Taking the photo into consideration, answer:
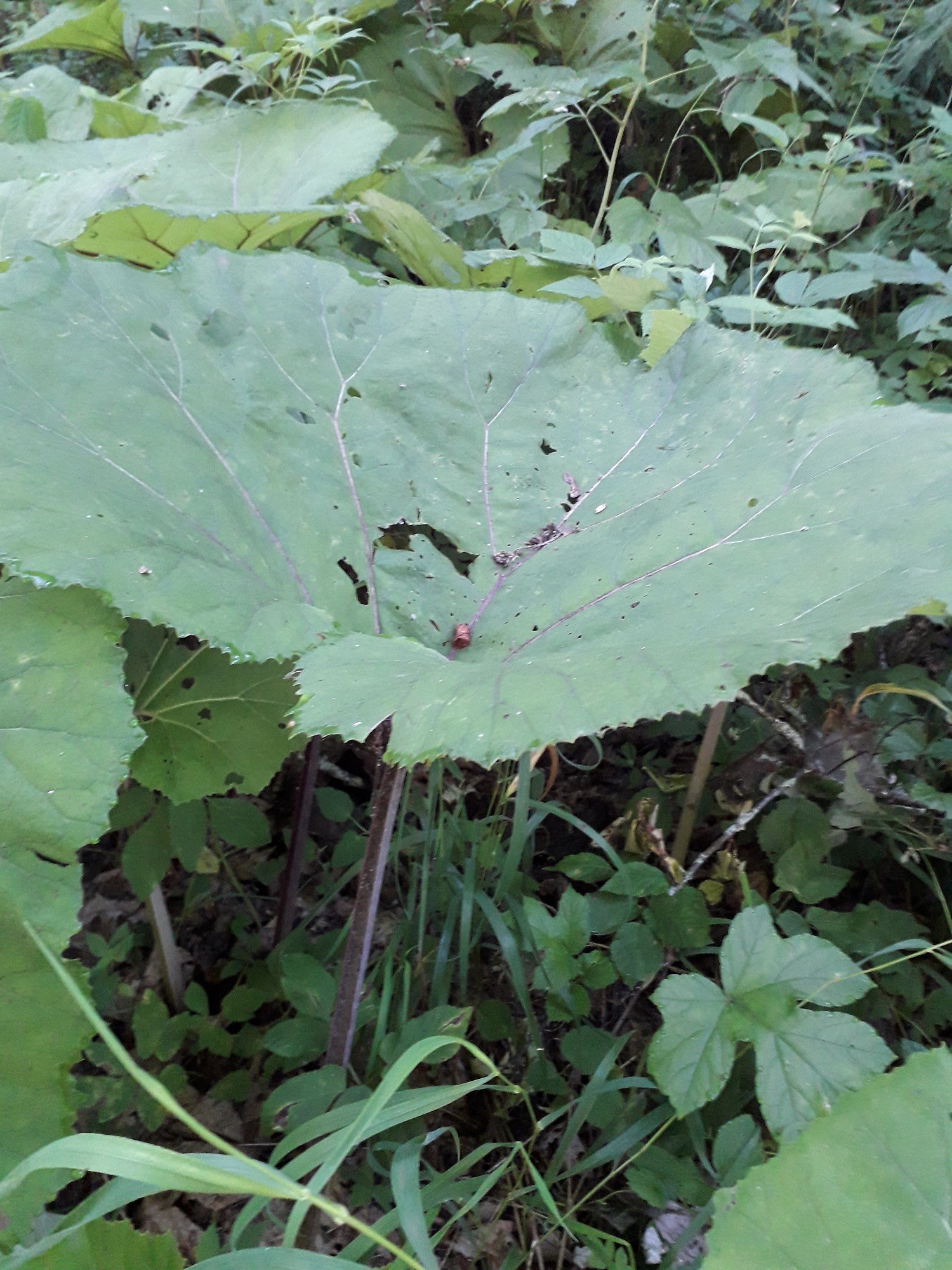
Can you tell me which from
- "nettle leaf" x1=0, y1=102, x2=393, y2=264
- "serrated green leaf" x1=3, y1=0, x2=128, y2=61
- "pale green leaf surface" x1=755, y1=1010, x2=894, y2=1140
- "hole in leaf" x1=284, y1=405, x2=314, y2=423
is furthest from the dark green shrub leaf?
"serrated green leaf" x1=3, y1=0, x2=128, y2=61

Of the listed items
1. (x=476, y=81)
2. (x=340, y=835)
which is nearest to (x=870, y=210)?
(x=476, y=81)

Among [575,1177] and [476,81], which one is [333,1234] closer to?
[575,1177]

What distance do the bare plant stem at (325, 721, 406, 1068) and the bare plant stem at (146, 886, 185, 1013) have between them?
395mm

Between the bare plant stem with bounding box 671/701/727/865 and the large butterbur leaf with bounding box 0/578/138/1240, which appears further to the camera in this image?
Result: the bare plant stem with bounding box 671/701/727/865

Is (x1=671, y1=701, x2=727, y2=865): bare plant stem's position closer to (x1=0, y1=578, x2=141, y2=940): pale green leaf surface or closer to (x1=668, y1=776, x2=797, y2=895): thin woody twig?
(x1=668, y1=776, x2=797, y2=895): thin woody twig

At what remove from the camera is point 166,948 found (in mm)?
1434

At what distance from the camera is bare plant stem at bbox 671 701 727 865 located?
4.55 feet

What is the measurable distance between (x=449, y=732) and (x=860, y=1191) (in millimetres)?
626

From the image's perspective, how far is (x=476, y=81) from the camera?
108 inches

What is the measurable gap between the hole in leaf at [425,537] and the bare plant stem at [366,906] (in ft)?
0.91

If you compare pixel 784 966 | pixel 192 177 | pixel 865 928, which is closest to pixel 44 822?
pixel 784 966

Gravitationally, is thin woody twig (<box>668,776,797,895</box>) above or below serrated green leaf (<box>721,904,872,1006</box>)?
below

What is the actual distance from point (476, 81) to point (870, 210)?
138 cm

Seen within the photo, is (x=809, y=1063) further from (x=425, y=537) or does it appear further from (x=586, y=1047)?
(x=425, y=537)
